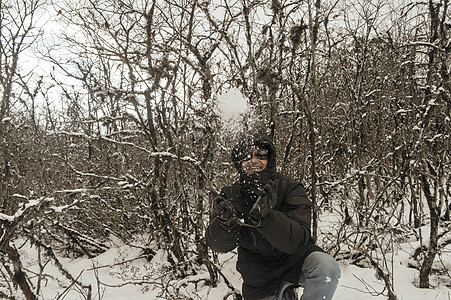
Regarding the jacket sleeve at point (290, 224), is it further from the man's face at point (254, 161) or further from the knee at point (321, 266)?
the man's face at point (254, 161)

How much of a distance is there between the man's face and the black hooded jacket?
1.6 inches

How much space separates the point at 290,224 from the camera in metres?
1.89

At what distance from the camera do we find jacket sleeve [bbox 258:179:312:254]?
5.97 ft

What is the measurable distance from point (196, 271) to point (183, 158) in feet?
6.26

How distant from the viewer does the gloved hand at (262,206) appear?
173cm

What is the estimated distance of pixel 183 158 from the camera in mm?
3875

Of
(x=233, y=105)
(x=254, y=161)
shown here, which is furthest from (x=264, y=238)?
(x=233, y=105)

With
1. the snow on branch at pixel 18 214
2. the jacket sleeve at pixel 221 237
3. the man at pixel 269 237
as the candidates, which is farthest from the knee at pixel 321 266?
the snow on branch at pixel 18 214

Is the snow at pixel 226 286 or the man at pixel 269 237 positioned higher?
the man at pixel 269 237

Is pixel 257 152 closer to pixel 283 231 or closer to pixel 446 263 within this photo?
pixel 283 231

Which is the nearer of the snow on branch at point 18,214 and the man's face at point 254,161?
the man's face at point 254,161

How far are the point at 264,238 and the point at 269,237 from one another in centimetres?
25

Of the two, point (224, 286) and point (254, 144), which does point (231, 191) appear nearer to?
point (254, 144)

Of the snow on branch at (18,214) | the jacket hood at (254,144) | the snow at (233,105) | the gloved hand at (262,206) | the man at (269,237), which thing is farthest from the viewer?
the snow at (233,105)
